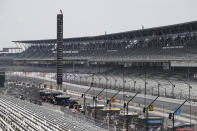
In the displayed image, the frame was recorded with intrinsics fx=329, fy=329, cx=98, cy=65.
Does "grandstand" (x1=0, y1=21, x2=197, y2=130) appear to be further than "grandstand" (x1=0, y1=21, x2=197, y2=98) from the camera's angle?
No

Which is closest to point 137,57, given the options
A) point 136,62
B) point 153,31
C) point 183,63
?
point 136,62

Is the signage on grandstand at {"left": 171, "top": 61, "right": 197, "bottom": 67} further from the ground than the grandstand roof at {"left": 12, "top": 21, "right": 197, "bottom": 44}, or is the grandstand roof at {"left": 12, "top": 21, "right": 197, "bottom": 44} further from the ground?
the grandstand roof at {"left": 12, "top": 21, "right": 197, "bottom": 44}

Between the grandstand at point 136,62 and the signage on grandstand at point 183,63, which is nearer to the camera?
the grandstand at point 136,62

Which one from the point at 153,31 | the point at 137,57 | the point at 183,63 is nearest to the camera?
the point at 183,63

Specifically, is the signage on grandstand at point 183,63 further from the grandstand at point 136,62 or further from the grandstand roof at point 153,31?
the grandstand roof at point 153,31

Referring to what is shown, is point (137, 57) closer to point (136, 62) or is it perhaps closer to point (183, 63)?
point (136, 62)

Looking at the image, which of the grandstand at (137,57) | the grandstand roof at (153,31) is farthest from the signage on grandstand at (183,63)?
the grandstand roof at (153,31)

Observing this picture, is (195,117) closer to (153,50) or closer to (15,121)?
(15,121)

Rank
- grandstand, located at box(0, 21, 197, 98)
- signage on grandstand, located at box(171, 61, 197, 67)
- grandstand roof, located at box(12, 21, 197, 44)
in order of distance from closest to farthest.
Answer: signage on grandstand, located at box(171, 61, 197, 67) → grandstand, located at box(0, 21, 197, 98) → grandstand roof, located at box(12, 21, 197, 44)

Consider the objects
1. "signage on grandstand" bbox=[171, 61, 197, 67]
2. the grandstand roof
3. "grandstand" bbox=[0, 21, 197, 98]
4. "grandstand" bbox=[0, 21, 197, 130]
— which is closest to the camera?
"grandstand" bbox=[0, 21, 197, 130]

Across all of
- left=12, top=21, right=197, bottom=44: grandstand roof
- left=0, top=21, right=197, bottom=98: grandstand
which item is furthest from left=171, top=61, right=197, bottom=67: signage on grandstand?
left=12, top=21, right=197, bottom=44: grandstand roof

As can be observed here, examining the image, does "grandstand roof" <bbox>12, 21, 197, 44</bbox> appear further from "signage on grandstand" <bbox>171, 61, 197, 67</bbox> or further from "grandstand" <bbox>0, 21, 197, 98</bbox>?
"signage on grandstand" <bbox>171, 61, 197, 67</bbox>

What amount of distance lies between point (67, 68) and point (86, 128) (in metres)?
89.6

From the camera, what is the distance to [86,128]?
82.4 feet
